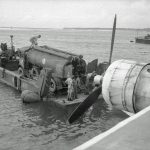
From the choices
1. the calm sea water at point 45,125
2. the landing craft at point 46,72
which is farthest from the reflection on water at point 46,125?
the landing craft at point 46,72

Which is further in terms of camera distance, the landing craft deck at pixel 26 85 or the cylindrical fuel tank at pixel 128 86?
the landing craft deck at pixel 26 85

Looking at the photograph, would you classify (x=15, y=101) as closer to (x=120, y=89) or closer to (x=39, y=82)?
(x=39, y=82)

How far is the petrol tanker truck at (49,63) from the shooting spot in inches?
598

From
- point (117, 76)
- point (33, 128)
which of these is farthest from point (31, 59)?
point (117, 76)

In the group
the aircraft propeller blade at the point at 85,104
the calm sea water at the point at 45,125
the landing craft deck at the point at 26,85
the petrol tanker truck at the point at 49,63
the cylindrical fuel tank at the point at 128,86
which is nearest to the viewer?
the cylindrical fuel tank at the point at 128,86

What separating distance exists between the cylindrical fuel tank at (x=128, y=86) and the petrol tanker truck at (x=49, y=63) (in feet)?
28.0

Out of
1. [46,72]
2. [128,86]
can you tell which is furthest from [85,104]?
[46,72]

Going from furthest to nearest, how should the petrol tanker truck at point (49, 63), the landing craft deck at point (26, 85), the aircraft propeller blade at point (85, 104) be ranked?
the petrol tanker truck at point (49, 63)
the landing craft deck at point (26, 85)
the aircraft propeller blade at point (85, 104)

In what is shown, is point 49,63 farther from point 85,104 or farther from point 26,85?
point 85,104

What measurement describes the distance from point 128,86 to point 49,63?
10.6m

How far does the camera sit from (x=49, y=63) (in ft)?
52.8

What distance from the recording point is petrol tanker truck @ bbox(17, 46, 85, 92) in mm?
15180

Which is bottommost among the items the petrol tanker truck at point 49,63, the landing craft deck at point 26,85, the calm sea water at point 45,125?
the calm sea water at point 45,125

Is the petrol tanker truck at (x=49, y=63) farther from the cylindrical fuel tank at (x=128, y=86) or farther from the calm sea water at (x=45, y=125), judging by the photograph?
the cylindrical fuel tank at (x=128, y=86)
